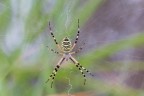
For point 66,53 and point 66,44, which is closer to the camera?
point 66,44

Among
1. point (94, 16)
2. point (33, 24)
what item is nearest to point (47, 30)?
point (33, 24)

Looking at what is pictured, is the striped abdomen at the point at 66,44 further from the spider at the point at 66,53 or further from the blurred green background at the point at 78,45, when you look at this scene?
the blurred green background at the point at 78,45

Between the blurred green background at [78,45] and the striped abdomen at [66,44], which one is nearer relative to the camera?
the striped abdomen at [66,44]

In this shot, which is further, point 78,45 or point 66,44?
point 78,45

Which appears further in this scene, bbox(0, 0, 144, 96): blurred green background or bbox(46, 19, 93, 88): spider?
bbox(0, 0, 144, 96): blurred green background

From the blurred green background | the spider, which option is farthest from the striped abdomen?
the blurred green background

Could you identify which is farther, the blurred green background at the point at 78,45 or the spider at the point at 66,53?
the blurred green background at the point at 78,45

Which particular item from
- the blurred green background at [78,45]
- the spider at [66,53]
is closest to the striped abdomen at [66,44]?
the spider at [66,53]

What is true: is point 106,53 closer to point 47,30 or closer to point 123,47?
point 123,47

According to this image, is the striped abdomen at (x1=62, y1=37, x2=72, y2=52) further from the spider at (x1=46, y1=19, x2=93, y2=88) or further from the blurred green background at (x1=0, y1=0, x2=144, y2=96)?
the blurred green background at (x1=0, y1=0, x2=144, y2=96)
